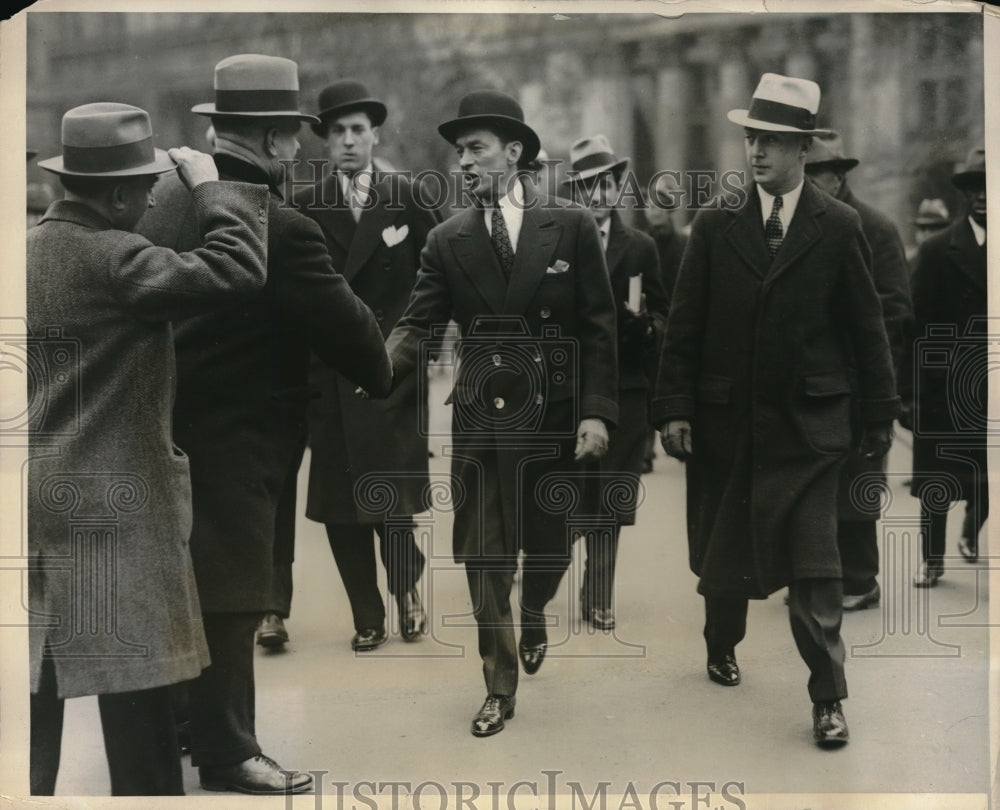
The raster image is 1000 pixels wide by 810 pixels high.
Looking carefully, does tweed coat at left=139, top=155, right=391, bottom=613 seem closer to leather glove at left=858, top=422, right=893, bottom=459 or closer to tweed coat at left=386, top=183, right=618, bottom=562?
tweed coat at left=386, top=183, right=618, bottom=562

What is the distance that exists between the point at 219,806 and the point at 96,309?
1.91 meters

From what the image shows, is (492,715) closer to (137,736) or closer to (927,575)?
(137,736)

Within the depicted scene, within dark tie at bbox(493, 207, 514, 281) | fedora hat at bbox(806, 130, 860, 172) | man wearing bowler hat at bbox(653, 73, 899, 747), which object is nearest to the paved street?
man wearing bowler hat at bbox(653, 73, 899, 747)

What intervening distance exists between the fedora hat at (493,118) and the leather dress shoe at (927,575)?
2.31 m

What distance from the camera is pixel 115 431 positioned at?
198 inches

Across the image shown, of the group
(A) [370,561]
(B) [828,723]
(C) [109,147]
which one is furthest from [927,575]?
(C) [109,147]

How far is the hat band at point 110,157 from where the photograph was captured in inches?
200

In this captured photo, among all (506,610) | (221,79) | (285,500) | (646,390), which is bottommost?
(506,610)

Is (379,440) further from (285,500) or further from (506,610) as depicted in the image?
(506,610)

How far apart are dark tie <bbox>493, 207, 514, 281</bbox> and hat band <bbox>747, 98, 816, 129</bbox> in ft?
3.55

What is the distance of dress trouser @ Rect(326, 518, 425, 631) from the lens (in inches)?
219

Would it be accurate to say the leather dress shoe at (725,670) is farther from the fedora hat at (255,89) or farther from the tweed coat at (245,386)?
the fedora hat at (255,89)

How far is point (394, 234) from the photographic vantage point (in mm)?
5582

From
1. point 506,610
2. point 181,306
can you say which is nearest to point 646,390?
point 506,610
